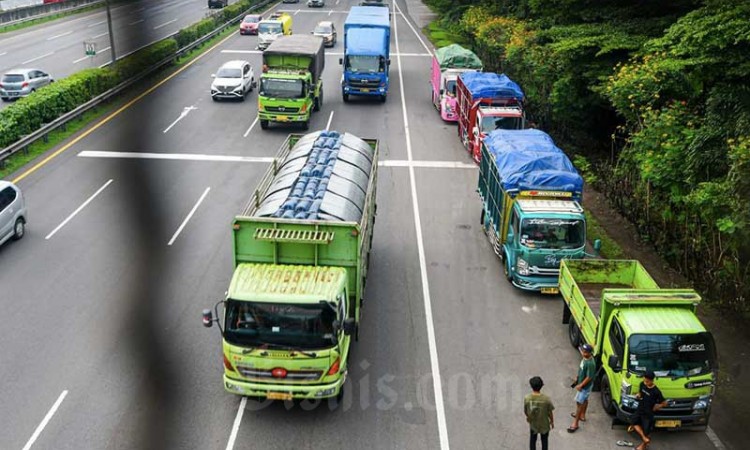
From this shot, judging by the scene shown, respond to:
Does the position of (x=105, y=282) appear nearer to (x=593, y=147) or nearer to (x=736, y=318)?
(x=736, y=318)

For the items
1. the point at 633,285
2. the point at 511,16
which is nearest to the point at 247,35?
the point at 511,16

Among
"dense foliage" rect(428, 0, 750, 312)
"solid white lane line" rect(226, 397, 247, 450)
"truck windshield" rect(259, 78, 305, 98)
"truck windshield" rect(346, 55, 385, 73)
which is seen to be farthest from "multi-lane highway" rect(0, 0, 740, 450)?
"truck windshield" rect(346, 55, 385, 73)

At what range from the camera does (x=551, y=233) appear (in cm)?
1794

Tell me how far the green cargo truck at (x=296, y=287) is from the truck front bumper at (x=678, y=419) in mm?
4902

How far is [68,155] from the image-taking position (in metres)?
27.2

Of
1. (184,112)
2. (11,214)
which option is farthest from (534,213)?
(184,112)

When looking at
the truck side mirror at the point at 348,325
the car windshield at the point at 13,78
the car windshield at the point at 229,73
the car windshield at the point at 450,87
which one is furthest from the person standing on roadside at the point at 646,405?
the car windshield at the point at 13,78

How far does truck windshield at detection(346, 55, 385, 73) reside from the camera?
37.0 m

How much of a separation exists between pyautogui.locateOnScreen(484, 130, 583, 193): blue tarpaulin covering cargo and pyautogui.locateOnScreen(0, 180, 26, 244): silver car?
1279cm

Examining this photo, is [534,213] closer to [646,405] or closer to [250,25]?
[646,405]

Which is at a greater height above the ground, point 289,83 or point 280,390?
point 289,83

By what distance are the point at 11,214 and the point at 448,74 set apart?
70.0 feet

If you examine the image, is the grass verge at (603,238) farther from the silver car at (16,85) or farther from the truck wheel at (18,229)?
the silver car at (16,85)

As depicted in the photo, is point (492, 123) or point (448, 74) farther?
point (448, 74)
